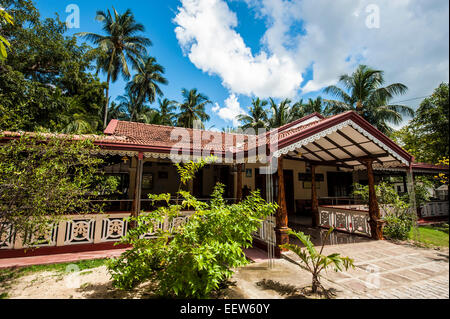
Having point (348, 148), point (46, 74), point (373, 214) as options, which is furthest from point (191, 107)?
point (373, 214)

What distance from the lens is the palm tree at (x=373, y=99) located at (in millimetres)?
19859

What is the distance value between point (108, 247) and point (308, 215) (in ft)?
33.7

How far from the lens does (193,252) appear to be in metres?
3.02

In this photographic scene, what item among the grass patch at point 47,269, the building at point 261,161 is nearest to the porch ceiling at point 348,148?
the building at point 261,161

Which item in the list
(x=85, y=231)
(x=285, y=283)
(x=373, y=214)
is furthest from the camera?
(x=373, y=214)

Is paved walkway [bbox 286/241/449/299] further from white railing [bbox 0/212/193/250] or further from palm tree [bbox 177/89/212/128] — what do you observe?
palm tree [bbox 177/89/212/128]

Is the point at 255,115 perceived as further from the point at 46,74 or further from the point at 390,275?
the point at 390,275

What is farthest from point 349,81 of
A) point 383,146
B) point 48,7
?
point 48,7

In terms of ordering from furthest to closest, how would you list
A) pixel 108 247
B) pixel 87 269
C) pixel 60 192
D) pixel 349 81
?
pixel 349 81
pixel 108 247
pixel 87 269
pixel 60 192

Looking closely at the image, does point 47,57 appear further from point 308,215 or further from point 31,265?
point 308,215

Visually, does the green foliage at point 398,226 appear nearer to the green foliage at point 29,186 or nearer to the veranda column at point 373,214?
the veranda column at point 373,214

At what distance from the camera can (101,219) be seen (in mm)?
6082

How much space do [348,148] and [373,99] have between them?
1780 cm

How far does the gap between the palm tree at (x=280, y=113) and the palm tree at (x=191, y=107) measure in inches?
390
